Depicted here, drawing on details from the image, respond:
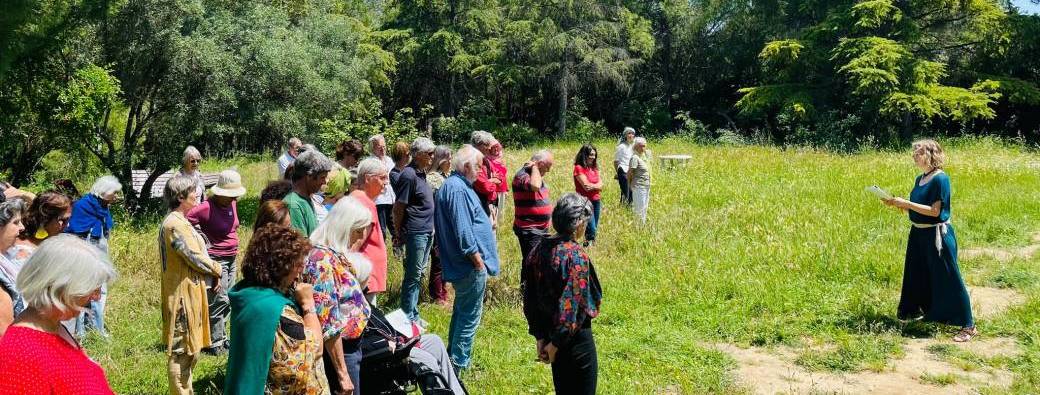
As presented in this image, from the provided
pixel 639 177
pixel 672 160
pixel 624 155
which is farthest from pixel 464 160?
pixel 672 160

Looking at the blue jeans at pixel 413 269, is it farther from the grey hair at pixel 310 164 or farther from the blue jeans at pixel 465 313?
the grey hair at pixel 310 164

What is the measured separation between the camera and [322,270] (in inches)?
142

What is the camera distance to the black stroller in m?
4.03

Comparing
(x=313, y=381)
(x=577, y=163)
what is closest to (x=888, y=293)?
(x=577, y=163)

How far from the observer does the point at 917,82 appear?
927 inches

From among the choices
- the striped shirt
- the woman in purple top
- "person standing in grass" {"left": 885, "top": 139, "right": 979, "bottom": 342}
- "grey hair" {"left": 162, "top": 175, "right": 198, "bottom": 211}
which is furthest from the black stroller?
"person standing in grass" {"left": 885, "top": 139, "right": 979, "bottom": 342}

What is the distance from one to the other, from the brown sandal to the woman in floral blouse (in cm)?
391

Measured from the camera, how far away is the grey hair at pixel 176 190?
5.04m

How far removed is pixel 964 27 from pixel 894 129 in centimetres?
454

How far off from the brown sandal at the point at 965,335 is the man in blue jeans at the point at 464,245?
393 cm

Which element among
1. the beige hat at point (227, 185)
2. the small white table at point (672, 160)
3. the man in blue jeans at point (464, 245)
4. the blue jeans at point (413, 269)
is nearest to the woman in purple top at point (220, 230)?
the beige hat at point (227, 185)

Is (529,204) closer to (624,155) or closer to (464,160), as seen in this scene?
(464,160)

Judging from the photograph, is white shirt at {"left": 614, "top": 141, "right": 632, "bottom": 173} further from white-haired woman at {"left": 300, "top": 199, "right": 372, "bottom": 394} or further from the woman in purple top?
white-haired woman at {"left": 300, "top": 199, "right": 372, "bottom": 394}

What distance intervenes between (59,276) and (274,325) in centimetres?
82
